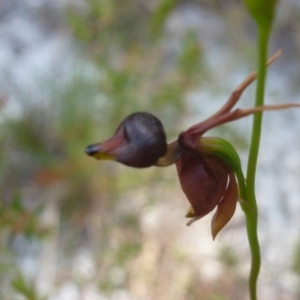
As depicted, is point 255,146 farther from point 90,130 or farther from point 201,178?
point 90,130

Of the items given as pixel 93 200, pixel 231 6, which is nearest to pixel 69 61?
pixel 93 200

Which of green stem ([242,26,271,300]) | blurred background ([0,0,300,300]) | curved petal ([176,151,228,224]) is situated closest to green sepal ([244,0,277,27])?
green stem ([242,26,271,300])

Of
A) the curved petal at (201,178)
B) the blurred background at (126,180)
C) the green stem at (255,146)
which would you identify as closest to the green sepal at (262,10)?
the green stem at (255,146)

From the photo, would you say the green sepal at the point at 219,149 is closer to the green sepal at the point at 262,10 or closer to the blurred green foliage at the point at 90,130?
the green sepal at the point at 262,10

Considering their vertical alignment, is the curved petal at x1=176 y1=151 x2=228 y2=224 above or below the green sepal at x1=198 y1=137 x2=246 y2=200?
below

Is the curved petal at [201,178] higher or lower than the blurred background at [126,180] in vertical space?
lower

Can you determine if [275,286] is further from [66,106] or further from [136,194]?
[66,106]

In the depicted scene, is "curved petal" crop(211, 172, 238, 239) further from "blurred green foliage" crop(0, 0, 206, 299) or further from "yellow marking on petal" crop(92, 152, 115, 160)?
"blurred green foliage" crop(0, 0, 206, 299)

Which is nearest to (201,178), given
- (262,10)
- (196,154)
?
(196,154)
